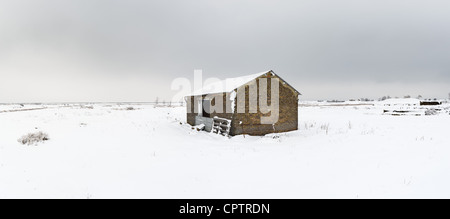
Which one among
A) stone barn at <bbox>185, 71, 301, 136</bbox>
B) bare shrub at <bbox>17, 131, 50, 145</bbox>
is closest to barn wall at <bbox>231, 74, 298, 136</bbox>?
stone barn at <bbox>185, 71, 301, 136</bbox>

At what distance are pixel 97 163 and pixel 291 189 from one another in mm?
6785

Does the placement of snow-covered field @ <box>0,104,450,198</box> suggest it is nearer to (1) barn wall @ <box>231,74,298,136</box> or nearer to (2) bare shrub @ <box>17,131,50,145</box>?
(2) bare shrub @ <box>17,131,50,145</box>

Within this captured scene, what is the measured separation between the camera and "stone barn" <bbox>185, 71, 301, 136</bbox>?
14.1m

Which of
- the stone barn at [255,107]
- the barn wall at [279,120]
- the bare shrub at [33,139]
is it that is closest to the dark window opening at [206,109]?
the stone barn at [255,107]

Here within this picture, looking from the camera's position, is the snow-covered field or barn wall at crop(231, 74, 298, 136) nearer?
the snow-covered field

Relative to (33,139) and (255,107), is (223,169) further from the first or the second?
(33,139)

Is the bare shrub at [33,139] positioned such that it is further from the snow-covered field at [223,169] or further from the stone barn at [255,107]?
the stone barn at [255,107]

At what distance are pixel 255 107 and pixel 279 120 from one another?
2238 mm

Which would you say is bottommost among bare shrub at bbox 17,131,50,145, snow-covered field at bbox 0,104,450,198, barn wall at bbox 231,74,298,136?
snow-covered field at bbox 0,104,450,198

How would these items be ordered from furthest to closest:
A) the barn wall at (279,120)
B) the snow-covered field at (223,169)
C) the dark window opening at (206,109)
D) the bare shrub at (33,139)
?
the dark window opening at (206,109) → the barn wall at (279,120) → the bare shrub at (33,139) → the snow-covered field at (223,169)

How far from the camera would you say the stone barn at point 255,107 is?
14148 mm

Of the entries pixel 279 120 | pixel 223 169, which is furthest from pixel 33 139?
pixel 279 120

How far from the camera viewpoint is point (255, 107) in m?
14.6
